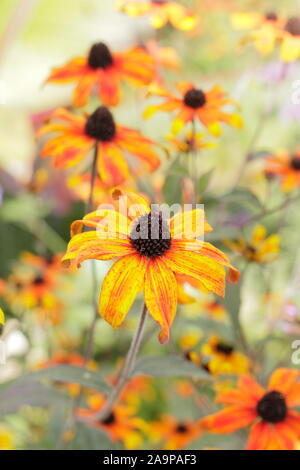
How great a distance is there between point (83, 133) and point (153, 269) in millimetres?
Answer: 229

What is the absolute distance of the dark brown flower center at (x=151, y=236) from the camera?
1.32ft

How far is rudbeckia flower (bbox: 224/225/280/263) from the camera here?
63 cm

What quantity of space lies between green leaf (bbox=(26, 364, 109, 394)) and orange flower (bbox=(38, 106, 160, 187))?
7.0 inches

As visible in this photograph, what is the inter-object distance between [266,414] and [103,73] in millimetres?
411

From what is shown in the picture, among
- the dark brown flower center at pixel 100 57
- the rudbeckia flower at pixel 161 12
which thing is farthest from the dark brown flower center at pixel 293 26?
the dark brown flower center at pixel 100 57

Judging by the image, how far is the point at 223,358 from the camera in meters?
0.71

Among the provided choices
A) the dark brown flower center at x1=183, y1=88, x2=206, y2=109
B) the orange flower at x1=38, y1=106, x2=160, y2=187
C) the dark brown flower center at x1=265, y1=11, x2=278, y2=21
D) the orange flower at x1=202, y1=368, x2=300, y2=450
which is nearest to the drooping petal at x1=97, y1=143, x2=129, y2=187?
the orange flower at x1=38, y1=106, x2=160, y2=187

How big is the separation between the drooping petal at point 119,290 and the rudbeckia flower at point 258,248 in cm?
27

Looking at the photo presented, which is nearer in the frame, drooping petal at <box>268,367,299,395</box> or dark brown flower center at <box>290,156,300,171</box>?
drooping petal at <box>268,367,299,395</box>

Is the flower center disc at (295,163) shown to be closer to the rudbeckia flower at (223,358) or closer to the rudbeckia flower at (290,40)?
the rudbeckia flower at (290,40)

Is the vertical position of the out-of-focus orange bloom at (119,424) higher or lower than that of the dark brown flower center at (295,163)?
lower

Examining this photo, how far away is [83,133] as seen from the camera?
56 centimetres

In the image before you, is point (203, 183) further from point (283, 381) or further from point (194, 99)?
point (283, 381)

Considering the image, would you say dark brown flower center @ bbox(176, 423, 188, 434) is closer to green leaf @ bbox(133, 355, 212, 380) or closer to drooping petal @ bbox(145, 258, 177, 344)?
green leaf @ bbox(133, 355, 212, 380)
